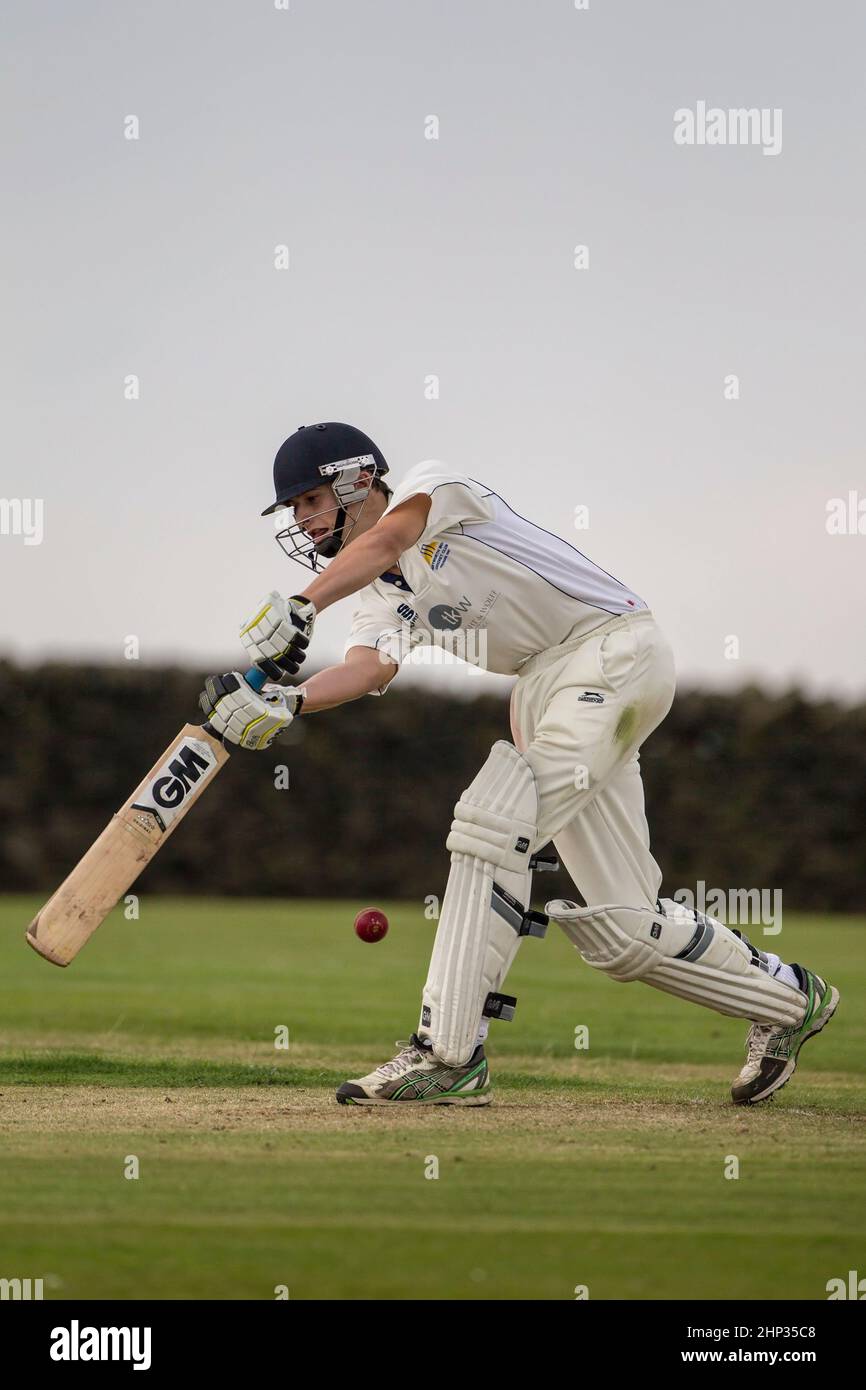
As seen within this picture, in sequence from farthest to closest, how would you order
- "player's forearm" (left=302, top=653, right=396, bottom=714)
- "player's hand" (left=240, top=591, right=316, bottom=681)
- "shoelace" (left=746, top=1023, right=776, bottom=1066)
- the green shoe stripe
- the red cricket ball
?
the red cricket ball → "shoelace" (left=746, top=1023, right=776, bottom=1066) → "player's forearm" (left=302, top=653, right=396, bottom=714) → the green shoe stripe → "player's hand" (left=240, top=591, right=316, bottom=681)

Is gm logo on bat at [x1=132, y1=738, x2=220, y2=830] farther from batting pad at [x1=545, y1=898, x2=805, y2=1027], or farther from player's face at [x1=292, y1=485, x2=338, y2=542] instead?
batting pad at [x1=545, y1=898, x2=805, y2=1027]

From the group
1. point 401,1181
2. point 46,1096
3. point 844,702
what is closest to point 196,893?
point 844,702

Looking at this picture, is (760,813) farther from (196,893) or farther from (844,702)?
(196,893)

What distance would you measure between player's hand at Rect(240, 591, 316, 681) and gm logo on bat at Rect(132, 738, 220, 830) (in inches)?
14.1

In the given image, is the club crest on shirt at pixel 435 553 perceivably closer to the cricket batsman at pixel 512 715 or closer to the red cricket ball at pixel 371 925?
the cricket batsman at pixel 512 715

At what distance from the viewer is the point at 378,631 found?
549 centimetres

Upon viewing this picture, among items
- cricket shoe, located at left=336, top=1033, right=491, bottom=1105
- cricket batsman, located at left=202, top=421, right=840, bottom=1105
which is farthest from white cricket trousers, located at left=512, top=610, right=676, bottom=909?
cricket shoe, located at left=336, top=1033, right=491, bottom=1105

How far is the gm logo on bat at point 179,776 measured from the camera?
5145 mm

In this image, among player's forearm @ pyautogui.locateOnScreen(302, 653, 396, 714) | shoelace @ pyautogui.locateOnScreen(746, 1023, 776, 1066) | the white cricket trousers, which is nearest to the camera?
the white cricket trousers

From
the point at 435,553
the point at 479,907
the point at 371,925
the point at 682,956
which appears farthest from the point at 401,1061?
the point at 435,553

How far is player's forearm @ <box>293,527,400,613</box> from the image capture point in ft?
16.4

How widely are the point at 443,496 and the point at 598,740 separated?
0.87 m

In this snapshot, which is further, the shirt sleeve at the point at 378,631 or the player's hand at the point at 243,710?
the shirt sleeve at the point at 378,631

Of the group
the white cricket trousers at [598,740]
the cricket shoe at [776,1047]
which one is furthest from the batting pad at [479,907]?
the cricket shoe at [776,1047]
